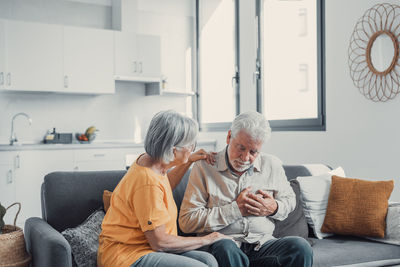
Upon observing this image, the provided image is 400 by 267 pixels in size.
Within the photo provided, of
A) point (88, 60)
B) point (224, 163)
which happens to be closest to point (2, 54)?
point (88, 60)

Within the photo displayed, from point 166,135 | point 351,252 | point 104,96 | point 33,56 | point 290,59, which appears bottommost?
point 351,252

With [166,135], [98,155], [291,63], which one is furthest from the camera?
[98,155]

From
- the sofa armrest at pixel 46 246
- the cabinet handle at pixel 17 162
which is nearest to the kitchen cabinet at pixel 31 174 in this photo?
the cabinet handle at pixel 17 162

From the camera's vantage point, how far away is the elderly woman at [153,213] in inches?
67.1

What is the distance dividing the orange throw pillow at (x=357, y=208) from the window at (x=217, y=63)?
2.70 meters

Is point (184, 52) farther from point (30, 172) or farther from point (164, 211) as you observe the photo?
point (164, 211)

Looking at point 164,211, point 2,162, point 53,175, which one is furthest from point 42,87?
point 164,211

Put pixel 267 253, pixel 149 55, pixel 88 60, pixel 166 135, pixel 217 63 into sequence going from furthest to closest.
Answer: pixel 217 63, pixel 149 55, pixel 88 60, pixel 267 253, pixel 166 135

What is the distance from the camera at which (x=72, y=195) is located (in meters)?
2.28

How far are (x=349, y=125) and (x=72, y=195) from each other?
7.64ft

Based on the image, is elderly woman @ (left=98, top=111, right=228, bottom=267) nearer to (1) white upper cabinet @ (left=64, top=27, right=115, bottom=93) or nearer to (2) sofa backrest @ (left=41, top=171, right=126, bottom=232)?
(2) sofa backrest @ (left=41, top=171, right=126, bottom=232)

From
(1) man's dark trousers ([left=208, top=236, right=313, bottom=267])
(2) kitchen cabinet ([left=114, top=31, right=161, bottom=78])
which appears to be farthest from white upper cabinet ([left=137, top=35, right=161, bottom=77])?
(1) man's dark trousers ([left=208, top=236, right=313, bottom=267])

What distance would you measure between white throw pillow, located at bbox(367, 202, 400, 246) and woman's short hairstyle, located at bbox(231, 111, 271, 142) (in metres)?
0.89

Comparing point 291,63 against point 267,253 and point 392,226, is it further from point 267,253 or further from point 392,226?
point 267,253
